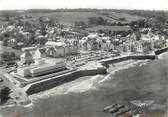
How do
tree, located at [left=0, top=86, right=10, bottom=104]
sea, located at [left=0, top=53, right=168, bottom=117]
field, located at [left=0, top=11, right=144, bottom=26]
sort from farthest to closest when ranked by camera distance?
A: field, located at [left=0, top=11, right=144, bottom=26]
tree, located at [left=0, top=86, right=10, bottom=104]
sea, located at [left=0, top=53, right=168, bottom=117]

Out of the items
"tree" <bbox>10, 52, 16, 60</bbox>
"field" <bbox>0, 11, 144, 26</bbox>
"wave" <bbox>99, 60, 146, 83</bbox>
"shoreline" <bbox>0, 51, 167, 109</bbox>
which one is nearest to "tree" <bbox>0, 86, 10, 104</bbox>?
"shoreline" <bbox>0, 51, 167, 109</bbox>

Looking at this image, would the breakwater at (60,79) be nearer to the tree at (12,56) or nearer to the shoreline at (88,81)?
the shoreline at (88,81)

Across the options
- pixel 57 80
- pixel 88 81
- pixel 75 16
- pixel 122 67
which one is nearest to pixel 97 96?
pixel 88 81

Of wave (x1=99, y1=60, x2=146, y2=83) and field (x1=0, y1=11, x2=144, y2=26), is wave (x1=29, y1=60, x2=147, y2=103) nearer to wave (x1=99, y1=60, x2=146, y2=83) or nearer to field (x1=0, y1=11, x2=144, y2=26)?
wave (x1=99, y1=60, x2=146, y2=83)

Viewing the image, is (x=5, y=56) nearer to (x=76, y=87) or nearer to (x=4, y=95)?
(x=4, y=95)

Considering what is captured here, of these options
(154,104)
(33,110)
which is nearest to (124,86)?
(154,104)

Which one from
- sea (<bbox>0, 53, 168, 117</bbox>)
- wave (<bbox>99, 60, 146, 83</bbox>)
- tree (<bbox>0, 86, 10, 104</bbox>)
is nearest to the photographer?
sea (<bbox>0, 53, 168, 117</bbox>)

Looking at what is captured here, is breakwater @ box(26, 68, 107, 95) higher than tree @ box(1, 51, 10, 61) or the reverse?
the reverse

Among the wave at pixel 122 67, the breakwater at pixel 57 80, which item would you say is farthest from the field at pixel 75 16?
the wave at pixel 122 67

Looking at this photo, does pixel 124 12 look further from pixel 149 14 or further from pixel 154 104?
pixel 154 104

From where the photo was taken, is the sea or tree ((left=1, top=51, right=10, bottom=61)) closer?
the sea
